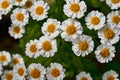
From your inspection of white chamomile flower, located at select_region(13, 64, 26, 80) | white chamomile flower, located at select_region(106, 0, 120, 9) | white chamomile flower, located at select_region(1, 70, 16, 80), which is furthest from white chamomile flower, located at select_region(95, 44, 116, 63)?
white chamomile flower, located at select_region(1, 70, 16, 80)

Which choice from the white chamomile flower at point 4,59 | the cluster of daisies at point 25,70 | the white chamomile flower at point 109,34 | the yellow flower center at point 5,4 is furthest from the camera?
the white chamomile flower at point 4,59

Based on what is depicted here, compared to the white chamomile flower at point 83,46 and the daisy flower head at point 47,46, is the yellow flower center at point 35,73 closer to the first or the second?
the daisy flower head at point 47,46

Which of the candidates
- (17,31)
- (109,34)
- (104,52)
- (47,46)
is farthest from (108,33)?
(17,31)

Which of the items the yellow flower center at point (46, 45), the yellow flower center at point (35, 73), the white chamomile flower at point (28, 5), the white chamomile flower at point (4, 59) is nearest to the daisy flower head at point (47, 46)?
the yellow flower center at point (46, 45)

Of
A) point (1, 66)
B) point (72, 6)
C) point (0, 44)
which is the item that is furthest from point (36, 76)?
point (0, 44)

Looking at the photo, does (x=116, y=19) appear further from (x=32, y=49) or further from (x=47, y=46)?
(x=32, y=49)

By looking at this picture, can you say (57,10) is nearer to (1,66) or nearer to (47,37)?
(47,37)

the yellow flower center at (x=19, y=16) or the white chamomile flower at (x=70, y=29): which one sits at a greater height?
the yellow flower center at (x=19, y=16)
